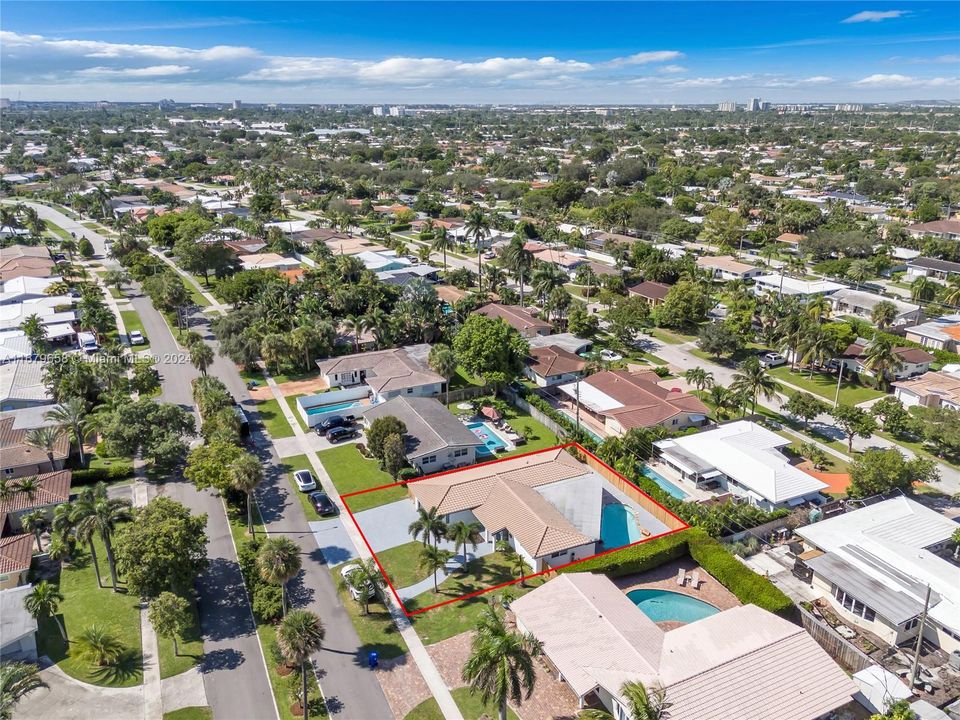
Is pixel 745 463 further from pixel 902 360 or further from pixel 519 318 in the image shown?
pixel 519 318

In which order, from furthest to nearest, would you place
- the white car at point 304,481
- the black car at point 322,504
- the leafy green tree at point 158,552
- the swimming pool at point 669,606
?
the white car at point 304,481 → the black car at point 322,504 → the swimming pool at point 669,606 → the leafy green tree at point 158,552

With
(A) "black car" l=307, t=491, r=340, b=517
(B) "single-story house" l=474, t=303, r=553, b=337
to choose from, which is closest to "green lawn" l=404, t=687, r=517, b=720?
(A) "black car" l=307, t=491, r=340, b=517

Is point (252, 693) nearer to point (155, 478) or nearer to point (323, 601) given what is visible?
point (323, 601)

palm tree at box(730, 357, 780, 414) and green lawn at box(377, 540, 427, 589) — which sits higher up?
palm tree at box(730, 357, 780, 414)

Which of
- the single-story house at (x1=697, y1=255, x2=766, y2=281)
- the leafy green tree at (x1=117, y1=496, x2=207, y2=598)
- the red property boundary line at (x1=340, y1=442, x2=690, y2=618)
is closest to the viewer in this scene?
the leafy green tree at (x1=117, y1=496, x2=207, y2=598)

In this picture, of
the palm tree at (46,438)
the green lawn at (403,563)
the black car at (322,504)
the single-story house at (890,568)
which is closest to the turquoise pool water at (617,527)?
the single-story house at (890,568)

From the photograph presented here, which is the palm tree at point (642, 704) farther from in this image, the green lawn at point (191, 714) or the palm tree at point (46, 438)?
the palm tree at point (46, 438)

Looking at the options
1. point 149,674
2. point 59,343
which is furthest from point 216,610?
point 59,343

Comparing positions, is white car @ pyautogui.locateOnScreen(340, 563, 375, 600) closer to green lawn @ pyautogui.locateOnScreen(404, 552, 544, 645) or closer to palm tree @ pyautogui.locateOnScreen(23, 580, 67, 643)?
green lawn @ pyautogui.locateOnScreen(404, 552, 544, 645)
